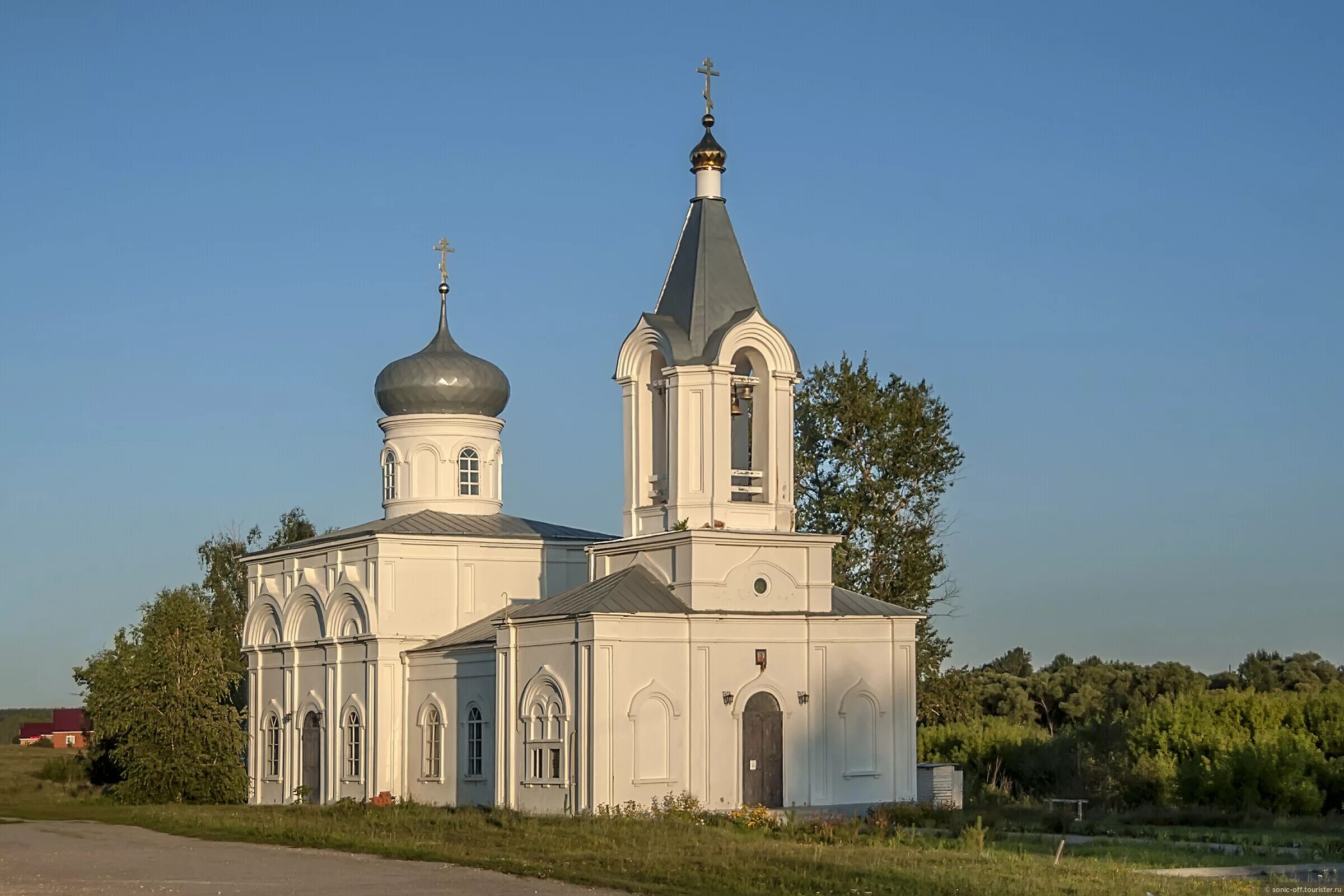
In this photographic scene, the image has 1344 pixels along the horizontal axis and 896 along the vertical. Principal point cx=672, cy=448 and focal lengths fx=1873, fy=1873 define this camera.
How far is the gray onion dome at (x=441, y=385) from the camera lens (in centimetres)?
3709

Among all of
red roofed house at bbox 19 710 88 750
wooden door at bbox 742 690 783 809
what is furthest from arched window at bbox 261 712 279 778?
red roofed house at bbox 19 710 88 750

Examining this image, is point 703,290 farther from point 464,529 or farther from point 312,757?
point 312,757

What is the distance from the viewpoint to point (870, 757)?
98.5ft

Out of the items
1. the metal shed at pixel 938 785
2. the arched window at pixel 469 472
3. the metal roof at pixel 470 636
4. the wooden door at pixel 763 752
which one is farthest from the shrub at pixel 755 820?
the arched window at pixel 469 472

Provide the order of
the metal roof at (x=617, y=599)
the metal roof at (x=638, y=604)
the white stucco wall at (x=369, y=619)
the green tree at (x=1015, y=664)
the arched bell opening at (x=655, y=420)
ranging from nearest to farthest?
1. the metal roof at (x=617, y=599)
2. the metal roof at (x=638, y=604)
3. the arched bell opening at (x=655, y=420)
4. the white stucco wall at (x=369, y=619)
5. the green tree at (x=1015, y=664)

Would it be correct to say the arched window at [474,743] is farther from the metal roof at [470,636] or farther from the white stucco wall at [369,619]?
the white stucco wall at [369,619]

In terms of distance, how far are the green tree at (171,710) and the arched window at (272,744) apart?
25.0 inches

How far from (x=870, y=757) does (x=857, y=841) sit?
7.03m

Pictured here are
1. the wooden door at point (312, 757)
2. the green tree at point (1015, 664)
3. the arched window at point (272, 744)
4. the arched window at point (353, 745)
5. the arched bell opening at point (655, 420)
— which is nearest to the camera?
the arched bell opening at point (655, 420)

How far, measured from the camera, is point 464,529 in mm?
35438

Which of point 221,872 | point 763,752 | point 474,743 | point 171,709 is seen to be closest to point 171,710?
point 171,709

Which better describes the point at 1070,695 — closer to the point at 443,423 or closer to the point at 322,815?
the point at 443,423

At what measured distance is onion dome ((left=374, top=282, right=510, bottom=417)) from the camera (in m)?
37.1

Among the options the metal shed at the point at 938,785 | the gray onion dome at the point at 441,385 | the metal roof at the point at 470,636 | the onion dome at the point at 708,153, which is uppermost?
the onion dome at the point at 708,153
